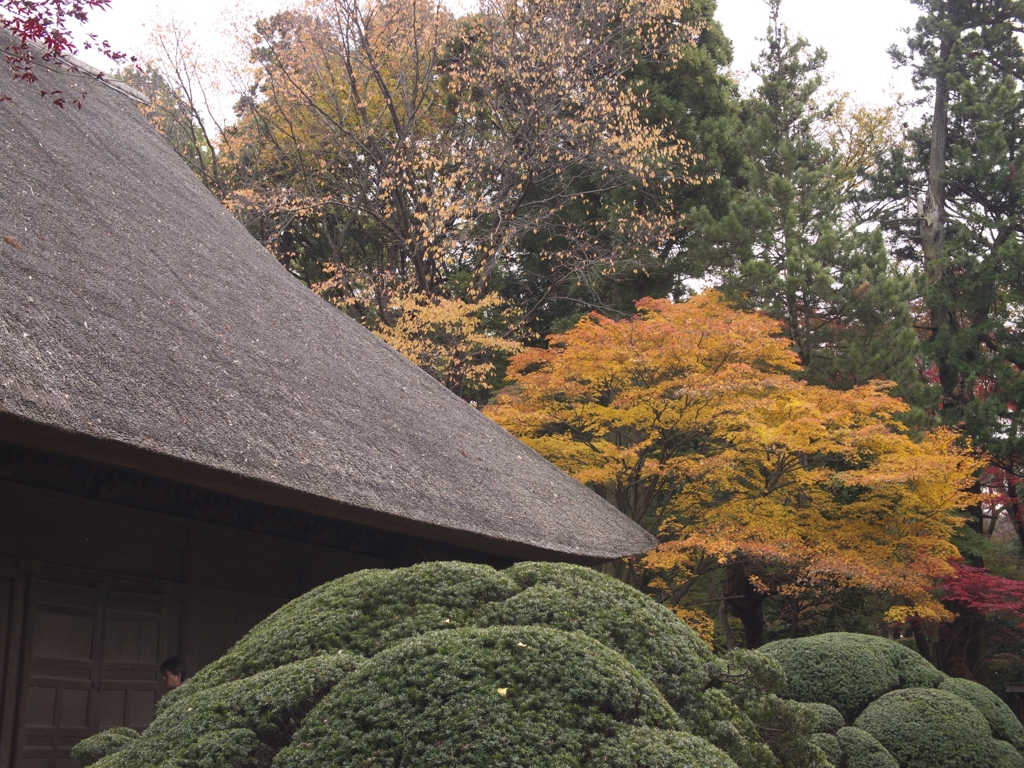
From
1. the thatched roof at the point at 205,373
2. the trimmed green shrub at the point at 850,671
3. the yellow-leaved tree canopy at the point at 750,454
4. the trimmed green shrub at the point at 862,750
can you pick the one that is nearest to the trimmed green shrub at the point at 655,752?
the thatched roof at the point at 205,373

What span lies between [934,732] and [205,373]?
235 inches

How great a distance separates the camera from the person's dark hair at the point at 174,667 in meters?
6.07

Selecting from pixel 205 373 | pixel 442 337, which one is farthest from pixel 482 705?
pixel 442 337

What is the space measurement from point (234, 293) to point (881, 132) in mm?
19998

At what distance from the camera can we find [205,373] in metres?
6.04

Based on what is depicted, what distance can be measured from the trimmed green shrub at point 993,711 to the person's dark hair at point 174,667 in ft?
20.0

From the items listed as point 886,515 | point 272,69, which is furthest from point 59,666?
point 272,69

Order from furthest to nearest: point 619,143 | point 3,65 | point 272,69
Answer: point 272,69 → point 619,143 → point 3,65

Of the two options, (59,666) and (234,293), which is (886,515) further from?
(59,666)

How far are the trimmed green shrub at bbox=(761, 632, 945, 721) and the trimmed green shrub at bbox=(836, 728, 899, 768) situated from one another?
1756mm

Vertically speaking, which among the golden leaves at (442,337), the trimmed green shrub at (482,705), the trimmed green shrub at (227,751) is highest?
the golden leaves at (442,337)

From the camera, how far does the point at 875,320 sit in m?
15.4

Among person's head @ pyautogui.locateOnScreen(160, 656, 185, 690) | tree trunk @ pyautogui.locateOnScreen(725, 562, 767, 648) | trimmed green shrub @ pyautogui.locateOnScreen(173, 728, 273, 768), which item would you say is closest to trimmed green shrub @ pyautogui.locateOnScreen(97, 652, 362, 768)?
trimmed green shrub @ pyautogui.locateOnScreen(173, 728, 273, 768)

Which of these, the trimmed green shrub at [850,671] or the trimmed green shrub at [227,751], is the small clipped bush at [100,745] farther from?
the trimmed green shrub at [850,671]
